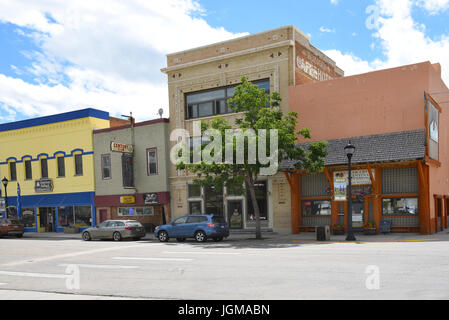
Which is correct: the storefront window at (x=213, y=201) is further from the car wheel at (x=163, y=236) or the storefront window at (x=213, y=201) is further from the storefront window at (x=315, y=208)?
the storefront window at (x=315, y=208)

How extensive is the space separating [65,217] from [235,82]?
18801mm

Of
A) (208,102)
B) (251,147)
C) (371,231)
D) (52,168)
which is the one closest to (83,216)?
(52,168)

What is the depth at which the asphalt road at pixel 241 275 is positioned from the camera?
871 centimetres

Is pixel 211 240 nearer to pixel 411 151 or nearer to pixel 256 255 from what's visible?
pixel 256 255

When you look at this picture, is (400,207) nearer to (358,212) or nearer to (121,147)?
(358,212)

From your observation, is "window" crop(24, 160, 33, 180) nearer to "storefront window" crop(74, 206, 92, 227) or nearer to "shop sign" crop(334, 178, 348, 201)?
"storefront window" crop(74, 206, 92, 227)

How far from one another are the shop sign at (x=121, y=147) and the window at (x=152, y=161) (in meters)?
1.45

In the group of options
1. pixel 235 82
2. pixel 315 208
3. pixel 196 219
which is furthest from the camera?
pixel 235 82

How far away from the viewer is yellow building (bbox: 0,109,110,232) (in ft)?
113

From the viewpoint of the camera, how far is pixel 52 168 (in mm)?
36312

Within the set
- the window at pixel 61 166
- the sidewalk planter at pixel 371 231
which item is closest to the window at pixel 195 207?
the sidewalk planter at pixel 371 231

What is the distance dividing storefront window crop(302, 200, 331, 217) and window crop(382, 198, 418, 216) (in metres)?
3.12
